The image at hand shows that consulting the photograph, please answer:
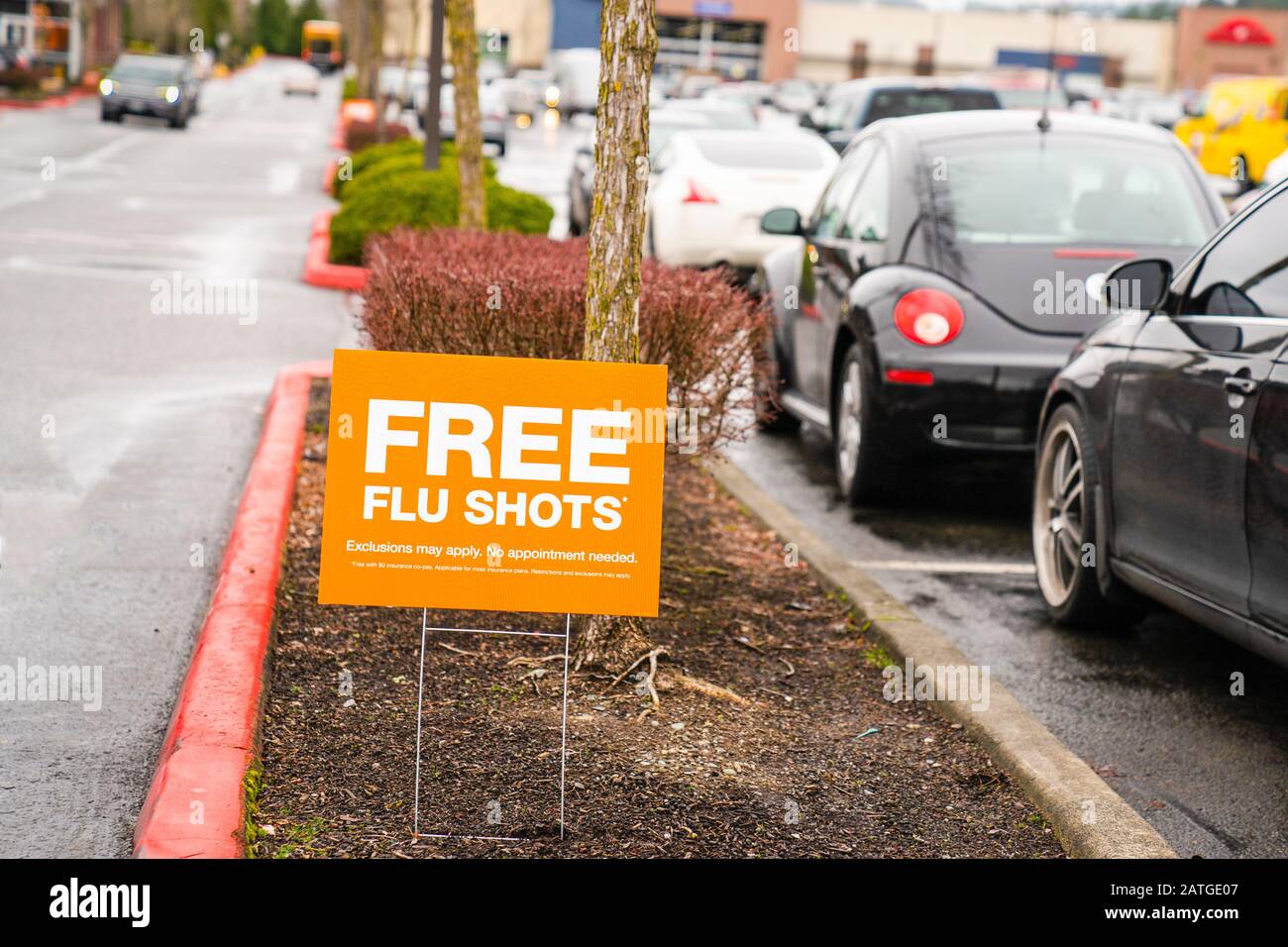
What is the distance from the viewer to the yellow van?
2947 cm

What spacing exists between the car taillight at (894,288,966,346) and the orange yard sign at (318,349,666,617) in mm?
3737

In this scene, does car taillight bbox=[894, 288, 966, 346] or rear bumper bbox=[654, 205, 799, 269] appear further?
rear bumper bbox=[654, 205, 799, 269]

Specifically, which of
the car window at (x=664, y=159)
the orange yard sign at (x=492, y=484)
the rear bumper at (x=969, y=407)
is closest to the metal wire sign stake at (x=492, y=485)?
the orange yard sign at (x=492, y=484)

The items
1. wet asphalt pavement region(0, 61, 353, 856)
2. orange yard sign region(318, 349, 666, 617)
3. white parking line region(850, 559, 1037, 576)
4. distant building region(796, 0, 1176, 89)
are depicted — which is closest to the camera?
orange yard sign region(318, 349, 666, 617)

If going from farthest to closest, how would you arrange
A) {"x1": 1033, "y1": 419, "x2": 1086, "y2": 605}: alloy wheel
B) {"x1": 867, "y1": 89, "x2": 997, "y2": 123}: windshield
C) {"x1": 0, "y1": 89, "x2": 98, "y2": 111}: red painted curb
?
1. {"x1": 0, "y1": 89, "x2": 98, "y2": 111}: red painted curb
2. {"x1": 867, "y1": 89, "x2": 997, "y2": 123}: windshield
3. {"x1": 1033, "y1": 419, "x2": 1086, "y2": 605}: alloy wheel

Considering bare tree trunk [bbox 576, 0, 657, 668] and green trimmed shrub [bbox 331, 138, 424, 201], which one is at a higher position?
bare tree trunk [bbox 576, 0, 657, 668]

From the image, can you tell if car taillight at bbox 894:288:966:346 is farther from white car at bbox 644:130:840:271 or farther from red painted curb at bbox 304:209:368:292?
white car at bbox 644:130:840:271

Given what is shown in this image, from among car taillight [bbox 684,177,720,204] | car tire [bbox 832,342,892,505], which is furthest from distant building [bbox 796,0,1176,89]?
car tire [bbox 832,342,892,505]

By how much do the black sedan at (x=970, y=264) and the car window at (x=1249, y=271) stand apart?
147cm

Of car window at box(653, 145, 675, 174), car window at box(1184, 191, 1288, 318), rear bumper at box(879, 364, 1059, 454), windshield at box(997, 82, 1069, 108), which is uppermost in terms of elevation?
windshield at box(997, 82, 1069, 108)

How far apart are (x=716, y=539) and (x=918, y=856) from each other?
10.9 ft

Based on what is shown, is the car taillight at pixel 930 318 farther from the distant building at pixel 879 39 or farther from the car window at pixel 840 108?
the distant building at pixel 879 39

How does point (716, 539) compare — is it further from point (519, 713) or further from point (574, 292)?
point (519, 713)
